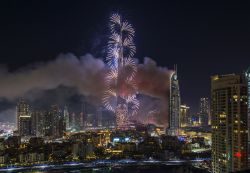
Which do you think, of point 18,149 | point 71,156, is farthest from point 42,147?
point 71,156

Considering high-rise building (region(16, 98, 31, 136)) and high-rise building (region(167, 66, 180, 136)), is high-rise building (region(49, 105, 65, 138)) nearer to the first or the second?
high-rise building (region(16, 98, 31, 136))

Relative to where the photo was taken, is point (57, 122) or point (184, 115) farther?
point (184, 115)

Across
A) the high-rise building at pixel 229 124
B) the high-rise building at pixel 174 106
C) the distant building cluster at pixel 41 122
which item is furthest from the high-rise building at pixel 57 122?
the high-rise building at pixel 229 124

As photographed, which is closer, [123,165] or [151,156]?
[123,165]

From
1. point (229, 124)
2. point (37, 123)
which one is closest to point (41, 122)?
point (37, 123)

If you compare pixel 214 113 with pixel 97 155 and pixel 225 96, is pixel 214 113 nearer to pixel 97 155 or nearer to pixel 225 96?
pixel 225 96

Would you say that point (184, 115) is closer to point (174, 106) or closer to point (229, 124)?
point (174, 106)

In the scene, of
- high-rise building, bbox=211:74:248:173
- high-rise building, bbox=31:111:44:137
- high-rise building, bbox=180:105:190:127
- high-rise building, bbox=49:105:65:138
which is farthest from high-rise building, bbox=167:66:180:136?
high-rise building, bbox=211:74:248:173
